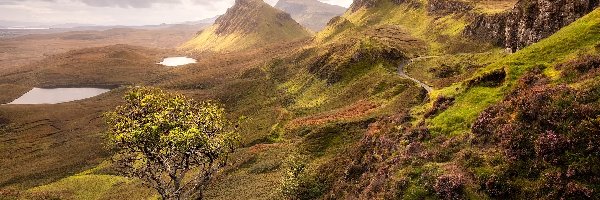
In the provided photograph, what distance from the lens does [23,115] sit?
19462 cm

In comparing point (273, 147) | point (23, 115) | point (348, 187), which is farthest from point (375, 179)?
point (23, 115)

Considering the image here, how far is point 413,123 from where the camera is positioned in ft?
147

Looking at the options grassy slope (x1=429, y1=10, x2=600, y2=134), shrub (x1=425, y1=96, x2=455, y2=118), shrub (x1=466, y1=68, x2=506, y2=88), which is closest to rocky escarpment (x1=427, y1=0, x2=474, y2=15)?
grassy slope (x1=429, y1=10, x2=600, y2=134)

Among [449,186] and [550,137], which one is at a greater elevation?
[550,137]

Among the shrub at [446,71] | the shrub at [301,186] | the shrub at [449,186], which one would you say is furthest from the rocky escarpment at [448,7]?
the shrub at [449,186]

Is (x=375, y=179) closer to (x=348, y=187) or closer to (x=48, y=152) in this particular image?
(x=348, y=187)

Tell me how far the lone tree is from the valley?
3.46 metres

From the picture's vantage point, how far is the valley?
28359 mm

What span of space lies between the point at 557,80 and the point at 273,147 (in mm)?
61623

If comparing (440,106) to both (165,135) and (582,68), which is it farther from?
(165,135)

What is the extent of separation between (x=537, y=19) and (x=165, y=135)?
68.4 metres

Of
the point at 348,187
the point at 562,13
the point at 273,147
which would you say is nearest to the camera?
the point at 348,187

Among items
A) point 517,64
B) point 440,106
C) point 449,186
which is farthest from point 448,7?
point 449,186

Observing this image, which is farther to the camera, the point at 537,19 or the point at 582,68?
the point at 537,19
